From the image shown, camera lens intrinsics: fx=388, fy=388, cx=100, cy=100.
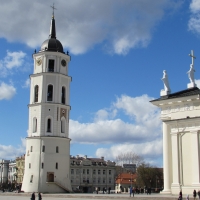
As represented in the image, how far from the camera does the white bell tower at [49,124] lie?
60.8m

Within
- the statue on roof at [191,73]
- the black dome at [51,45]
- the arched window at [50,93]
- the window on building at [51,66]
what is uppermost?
the black dome at [51,45]

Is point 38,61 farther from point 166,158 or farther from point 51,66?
point 166,158

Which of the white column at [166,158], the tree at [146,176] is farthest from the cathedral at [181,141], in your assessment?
the tree at [146,176]

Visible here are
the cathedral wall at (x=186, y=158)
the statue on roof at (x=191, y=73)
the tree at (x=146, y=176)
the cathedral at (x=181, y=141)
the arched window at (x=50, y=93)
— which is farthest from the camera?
the tree at (x=146, y=176)

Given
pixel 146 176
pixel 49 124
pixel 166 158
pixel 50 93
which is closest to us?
pixel 166 158

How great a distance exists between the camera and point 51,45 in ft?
219

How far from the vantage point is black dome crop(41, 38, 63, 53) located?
6650cm

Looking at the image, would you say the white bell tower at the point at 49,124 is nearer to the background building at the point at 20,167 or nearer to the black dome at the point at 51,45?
the black dome at the point at 51,45

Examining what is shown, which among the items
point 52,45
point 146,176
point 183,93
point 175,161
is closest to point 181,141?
point 175,161

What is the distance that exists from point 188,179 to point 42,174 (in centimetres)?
3061

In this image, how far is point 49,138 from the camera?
61.7 metres

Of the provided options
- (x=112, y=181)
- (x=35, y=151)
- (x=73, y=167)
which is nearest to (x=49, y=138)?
(x=35, y=151)

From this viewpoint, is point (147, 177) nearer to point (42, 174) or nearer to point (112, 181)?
point (112, 181)

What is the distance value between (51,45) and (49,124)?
1385 cm
